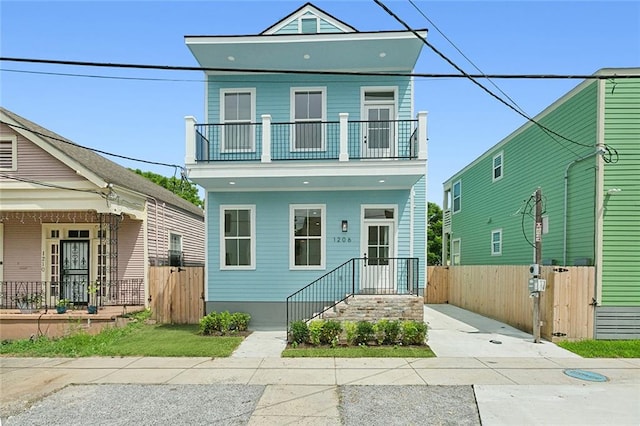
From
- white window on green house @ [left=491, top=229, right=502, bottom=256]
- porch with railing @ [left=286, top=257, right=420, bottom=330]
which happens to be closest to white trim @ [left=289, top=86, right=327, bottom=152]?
porch with railing @ [left=286, top=257, right=420, bottom=330]

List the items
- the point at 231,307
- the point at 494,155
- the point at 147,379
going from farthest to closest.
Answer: the point at 494,155 → the point at 231,307 → the point at 147,379

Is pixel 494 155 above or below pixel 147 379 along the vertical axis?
above

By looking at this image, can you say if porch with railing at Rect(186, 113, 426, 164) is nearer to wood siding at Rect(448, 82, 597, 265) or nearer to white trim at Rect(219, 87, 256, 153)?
white trim at Rect(219, 87, 256, 153)

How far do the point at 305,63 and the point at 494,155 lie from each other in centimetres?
980

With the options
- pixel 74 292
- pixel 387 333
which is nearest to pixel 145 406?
pixel 387 333

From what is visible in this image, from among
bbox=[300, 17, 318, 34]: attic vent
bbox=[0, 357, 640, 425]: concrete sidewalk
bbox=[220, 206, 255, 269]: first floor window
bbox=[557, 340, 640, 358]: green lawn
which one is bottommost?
bbox=[557, 340, 640, 358]: green lawn

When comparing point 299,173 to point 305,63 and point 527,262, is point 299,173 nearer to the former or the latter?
point 305,63

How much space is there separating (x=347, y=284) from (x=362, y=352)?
2.60 meters

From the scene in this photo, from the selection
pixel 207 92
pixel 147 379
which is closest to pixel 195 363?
pixel 147 379

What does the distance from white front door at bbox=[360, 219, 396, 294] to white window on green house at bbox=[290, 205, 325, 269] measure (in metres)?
1.34

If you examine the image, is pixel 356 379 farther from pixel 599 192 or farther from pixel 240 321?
pixel 599 192

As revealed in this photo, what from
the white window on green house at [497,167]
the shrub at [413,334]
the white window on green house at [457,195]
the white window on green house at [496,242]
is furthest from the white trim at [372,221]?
the white window on green house at [457,195]

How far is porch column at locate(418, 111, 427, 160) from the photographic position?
8.83 meters

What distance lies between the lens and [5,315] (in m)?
9.46
